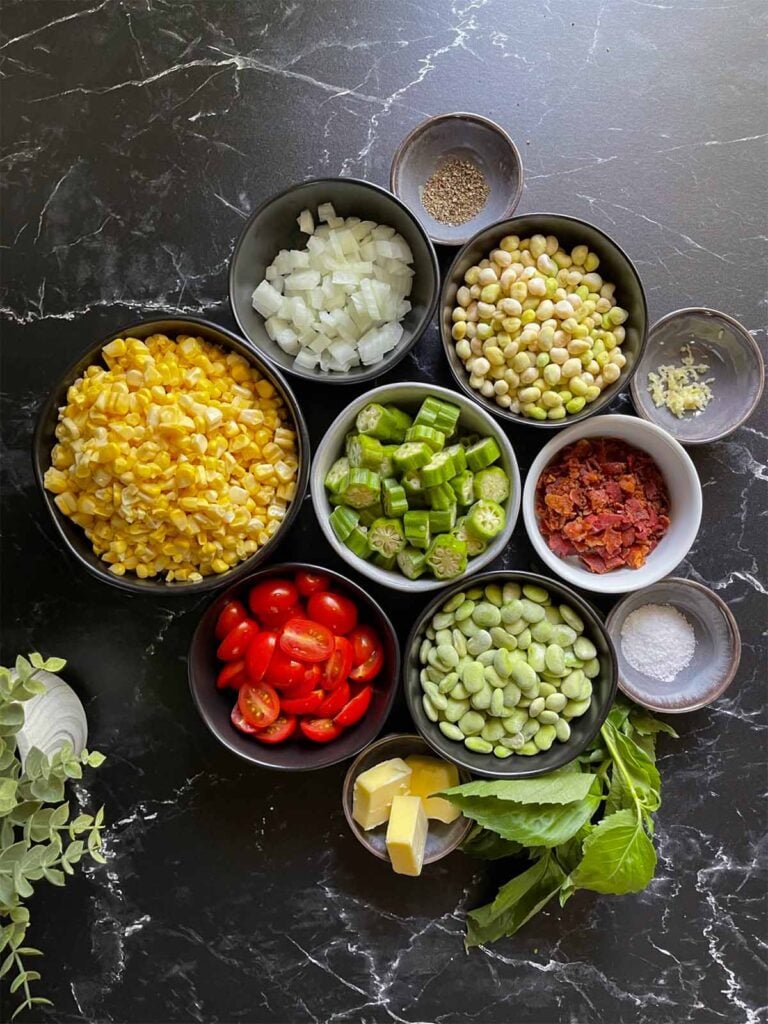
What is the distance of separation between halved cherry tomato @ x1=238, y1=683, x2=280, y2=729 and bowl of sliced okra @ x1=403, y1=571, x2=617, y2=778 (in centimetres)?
38

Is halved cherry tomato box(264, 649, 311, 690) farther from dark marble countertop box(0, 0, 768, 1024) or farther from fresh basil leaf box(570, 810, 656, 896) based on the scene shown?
fresh basil leaf box(570, 810, 656, 896)

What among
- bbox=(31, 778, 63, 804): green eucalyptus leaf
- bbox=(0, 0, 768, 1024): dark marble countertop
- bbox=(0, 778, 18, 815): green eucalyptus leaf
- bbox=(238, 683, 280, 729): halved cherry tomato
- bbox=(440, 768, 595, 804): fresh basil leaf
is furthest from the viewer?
bbox=(0, 0, 768, 1024): dark marble countertop

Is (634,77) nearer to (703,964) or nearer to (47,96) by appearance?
(47,96)

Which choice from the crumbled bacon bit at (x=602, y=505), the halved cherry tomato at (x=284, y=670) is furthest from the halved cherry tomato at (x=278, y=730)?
the crumbled bacon bit at (x=602, y=505)

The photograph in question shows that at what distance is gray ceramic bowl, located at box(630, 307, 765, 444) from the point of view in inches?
91.4

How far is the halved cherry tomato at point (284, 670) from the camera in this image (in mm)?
2178

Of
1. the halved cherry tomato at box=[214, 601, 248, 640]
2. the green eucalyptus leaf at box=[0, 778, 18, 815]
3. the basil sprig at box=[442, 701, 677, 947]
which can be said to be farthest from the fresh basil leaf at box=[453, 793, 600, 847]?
the green eucalyptus leaf at box=[0, 778, 18, 815]

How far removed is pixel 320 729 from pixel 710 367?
5.07 ft

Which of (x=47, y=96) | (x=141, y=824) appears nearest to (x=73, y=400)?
(x=47, y=96)

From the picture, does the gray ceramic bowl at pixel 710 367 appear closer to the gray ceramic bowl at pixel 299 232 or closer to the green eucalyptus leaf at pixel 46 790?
the gray ceramic bowl at pixel 299 232

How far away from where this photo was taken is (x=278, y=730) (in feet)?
7.35

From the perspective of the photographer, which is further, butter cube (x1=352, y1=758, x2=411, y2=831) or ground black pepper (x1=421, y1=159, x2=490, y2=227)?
ground black pepper (x1=421, y1=159, x2=490, y2=227)

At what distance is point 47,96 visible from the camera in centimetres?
253

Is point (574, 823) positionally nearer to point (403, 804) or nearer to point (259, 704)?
point (403, 804)
